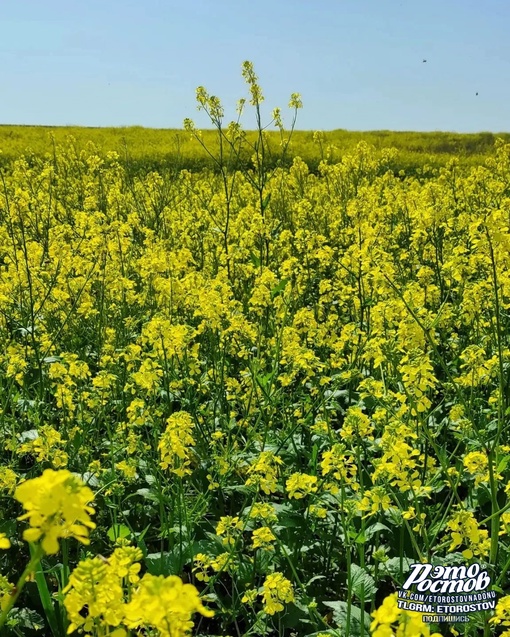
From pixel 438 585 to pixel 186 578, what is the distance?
1107 millimetres

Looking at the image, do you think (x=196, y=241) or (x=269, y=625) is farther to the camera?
(x=196, y=241)

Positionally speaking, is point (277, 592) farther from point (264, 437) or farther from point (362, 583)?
point (264, 437)

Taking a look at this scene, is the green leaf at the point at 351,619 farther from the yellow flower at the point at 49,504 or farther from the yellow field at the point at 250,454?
the yellow flower at the point at 49,504

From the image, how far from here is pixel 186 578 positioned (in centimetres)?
273

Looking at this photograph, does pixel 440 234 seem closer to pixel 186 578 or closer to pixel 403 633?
Result: pixel 186 578

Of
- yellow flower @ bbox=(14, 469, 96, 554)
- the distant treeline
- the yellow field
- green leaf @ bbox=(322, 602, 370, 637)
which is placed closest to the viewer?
yellow flower @ bbox=(14, 469, 96, 554)

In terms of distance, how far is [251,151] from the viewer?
56.9ft

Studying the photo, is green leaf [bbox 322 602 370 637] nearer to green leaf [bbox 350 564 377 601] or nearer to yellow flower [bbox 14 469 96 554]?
green leaf [bbox 350 564 377 601]

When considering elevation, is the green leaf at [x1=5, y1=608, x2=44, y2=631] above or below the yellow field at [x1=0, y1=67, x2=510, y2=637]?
below

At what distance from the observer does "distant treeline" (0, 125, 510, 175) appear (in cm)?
1794

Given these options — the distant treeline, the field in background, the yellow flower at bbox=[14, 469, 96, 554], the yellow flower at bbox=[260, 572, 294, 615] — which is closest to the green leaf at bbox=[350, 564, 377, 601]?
the field in background

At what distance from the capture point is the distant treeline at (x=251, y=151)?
58.9 feet

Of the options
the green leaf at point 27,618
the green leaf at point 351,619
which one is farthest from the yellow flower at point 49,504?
the green leaf at point 27,618

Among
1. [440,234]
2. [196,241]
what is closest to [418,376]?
[440,234]
